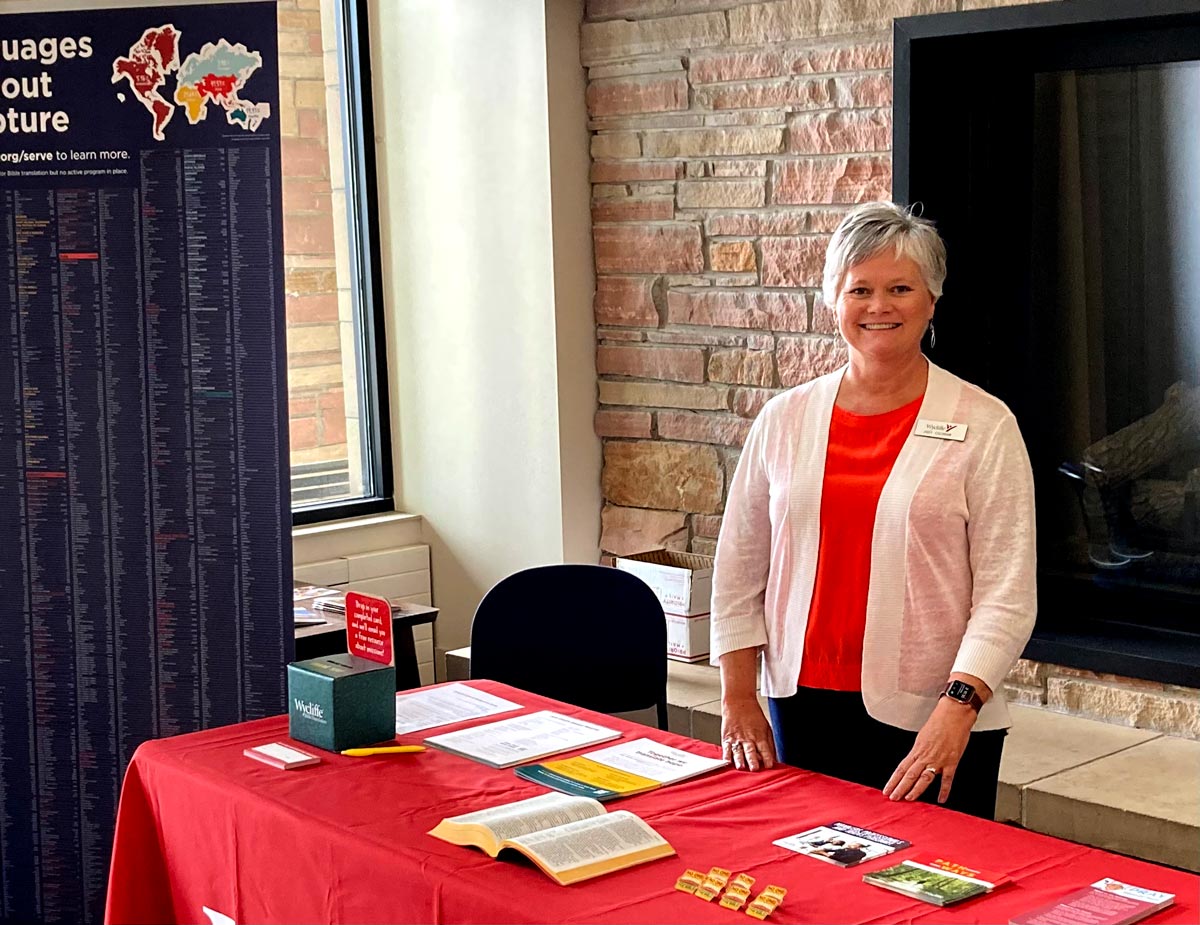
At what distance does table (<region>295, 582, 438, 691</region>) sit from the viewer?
3.31 metres

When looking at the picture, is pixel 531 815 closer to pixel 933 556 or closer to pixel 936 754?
pixel 936 754

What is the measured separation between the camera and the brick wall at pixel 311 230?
14.7ft

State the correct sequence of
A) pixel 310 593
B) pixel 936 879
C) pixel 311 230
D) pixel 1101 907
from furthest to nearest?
pixel 311 230 < pixel 310 593 < pixel 936 879 < pixel 1101 907

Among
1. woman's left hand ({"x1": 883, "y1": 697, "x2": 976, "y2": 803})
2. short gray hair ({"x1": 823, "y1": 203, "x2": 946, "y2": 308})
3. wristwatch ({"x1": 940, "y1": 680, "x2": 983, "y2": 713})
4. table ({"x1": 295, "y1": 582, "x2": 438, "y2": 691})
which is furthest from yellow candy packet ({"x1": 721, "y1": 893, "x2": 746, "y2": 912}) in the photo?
table ({"x1": 295, "y1": 582, "x2": 438, "y2": 691})

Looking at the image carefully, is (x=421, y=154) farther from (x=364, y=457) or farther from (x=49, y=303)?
(x=49, y=303)

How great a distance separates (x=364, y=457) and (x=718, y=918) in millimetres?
3153

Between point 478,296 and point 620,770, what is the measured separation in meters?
2.34

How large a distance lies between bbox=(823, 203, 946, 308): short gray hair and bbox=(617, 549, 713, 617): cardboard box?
1.65 m

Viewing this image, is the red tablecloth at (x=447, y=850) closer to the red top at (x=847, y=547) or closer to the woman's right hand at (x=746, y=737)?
the woman's right hand at (x=746, y=737)

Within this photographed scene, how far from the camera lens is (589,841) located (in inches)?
75.2

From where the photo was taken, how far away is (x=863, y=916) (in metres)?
1.71

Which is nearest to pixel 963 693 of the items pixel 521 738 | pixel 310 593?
pixel 521 738

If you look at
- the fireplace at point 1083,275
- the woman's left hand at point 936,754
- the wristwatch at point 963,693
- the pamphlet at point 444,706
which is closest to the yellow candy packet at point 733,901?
the woman's left hand at point 936,754

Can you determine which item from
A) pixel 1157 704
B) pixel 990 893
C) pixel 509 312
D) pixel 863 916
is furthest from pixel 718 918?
pixel 509 312
